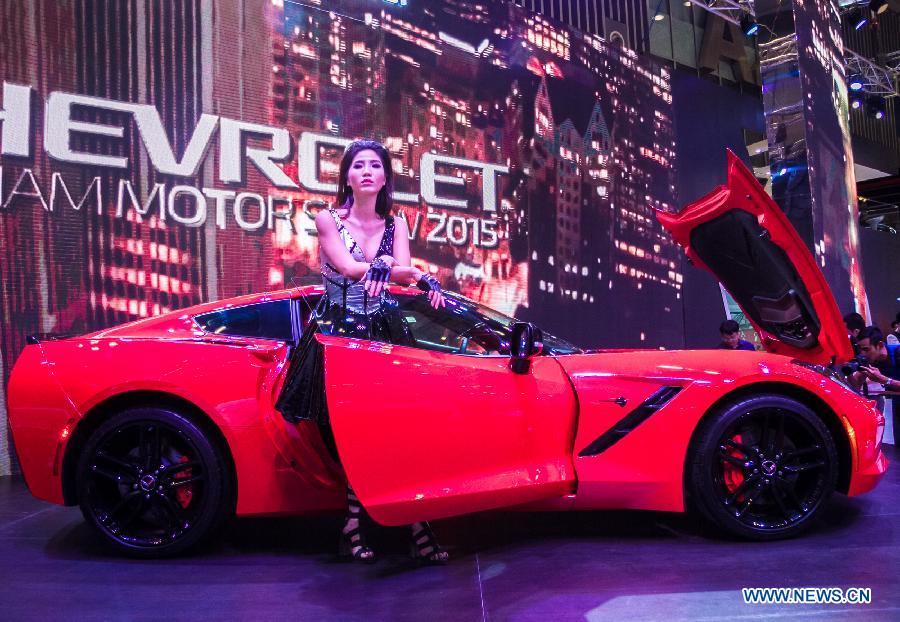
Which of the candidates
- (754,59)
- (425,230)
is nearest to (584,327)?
(425,230)

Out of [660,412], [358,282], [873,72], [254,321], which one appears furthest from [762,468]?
[873,72]

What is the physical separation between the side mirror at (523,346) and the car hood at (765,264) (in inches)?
43.0

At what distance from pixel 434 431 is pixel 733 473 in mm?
1302

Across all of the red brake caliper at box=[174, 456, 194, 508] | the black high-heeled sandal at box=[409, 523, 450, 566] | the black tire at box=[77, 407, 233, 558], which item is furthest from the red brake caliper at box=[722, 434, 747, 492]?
the red brake caliper at box=[174, 456, 194, 508]

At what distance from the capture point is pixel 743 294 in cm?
342

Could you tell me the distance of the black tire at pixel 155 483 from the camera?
109 inches

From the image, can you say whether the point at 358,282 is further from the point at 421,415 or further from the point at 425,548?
the point at 425,548

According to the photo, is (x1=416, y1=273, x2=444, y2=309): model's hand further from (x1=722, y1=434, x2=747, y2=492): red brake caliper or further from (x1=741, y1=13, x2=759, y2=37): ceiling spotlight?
(x1=741, y1=13, x2=759, y2=37): ceiling spotlight

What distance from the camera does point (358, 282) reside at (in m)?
2.57

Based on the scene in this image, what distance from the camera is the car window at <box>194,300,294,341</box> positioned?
3.06m

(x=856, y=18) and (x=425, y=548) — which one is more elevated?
(x=856, y=18)

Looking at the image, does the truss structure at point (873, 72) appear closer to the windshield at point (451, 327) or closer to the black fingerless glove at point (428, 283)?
the windshield at point (451, 327)

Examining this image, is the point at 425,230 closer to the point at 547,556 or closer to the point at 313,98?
the point at 313,98

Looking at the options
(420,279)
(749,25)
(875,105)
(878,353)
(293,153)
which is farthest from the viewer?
(875,105)
